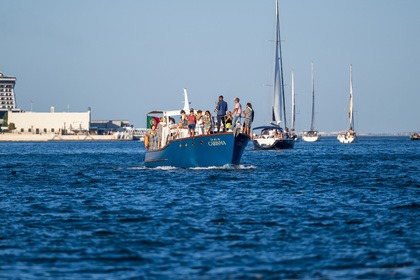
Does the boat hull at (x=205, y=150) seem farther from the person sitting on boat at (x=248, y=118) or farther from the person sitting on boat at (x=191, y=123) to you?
the person sitting on boat at (x=191, y=123)

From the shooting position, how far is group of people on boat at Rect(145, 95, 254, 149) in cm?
4372

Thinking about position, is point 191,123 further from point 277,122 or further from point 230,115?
point 277,122

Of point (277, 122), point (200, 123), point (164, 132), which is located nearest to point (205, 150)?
point (200, 123)

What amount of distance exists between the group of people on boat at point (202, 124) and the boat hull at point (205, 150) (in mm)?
493

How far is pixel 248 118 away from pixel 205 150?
9.65 feet

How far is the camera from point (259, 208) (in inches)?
1089

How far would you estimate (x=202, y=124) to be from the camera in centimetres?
4625

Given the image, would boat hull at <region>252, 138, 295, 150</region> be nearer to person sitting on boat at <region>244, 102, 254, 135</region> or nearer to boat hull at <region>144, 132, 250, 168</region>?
boat hull at <region>144, 132, 250, 168</region>

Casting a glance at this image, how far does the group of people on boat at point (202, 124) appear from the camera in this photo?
143 feet

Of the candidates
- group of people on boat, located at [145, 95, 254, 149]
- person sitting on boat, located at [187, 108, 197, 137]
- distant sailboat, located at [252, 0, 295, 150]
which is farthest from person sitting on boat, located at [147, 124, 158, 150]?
distant sailboat, located at [252, 0, 295, 150]

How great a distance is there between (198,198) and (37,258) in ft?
43.9

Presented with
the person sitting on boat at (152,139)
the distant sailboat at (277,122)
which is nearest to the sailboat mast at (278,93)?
the distant sailboat at (277,122)

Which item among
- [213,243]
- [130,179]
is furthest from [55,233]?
[130,179]

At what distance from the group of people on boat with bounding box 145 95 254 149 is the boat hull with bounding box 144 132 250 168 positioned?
1.62 feet
